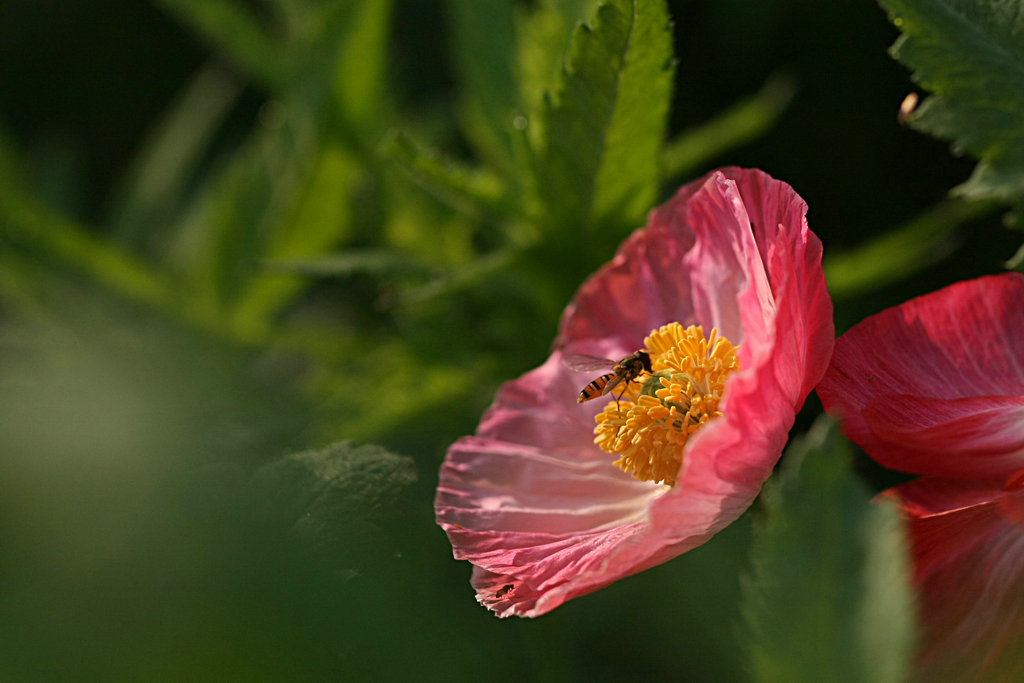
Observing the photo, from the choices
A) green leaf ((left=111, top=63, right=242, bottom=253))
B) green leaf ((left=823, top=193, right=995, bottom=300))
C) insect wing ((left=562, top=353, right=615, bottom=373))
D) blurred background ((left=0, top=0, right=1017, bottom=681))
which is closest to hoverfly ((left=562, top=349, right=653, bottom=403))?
insect wing ((left=562, top=353, right=615, bottom=373))

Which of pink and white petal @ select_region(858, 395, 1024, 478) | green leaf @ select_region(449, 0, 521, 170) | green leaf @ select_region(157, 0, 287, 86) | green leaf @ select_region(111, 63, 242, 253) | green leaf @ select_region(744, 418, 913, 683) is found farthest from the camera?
green leaf @ select_region(111, 63, 242, 253)

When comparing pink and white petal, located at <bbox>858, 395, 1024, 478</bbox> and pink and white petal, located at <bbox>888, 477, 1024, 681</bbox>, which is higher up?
pink and white petal, located at <bbox>858, 395, 1024, 478</bbox>

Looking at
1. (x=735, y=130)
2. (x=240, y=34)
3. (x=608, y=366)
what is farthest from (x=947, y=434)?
(x=240, y=34)

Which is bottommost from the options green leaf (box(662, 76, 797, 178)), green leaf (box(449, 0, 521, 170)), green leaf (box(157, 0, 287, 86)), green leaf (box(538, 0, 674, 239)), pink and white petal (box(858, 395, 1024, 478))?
pink and white petal (box(858, 395, 1024, 478))

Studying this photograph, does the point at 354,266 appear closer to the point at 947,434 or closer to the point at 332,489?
the point at 332,489

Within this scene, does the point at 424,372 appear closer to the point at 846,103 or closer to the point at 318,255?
the point at 318,255

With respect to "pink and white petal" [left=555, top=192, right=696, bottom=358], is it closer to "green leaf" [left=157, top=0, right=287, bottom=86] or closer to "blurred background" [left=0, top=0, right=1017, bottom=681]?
"blurred background" [left=0, top=0, right=1017, bottom=681]
